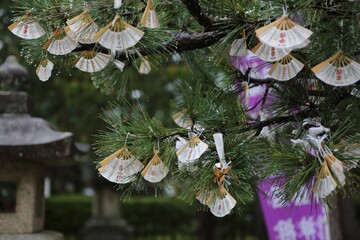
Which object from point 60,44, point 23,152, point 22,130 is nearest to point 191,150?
point 60,44

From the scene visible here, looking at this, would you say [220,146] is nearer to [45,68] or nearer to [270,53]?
[270,53]

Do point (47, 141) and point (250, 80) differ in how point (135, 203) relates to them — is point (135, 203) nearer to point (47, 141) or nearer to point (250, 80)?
point (47, 141)

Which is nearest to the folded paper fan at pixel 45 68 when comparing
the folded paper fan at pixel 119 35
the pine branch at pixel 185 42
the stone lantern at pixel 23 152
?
the pine branch at pixel 185 42

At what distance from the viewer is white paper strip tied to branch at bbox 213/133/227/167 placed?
1566mm

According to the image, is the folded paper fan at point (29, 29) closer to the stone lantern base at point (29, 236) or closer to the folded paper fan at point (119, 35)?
the folded paper fan at point (119, 35)

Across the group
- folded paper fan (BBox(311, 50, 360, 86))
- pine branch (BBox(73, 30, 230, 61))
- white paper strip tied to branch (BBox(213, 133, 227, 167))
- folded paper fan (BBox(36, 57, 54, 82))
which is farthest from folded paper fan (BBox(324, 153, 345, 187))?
folded paper fan (BBox(36, 57, 54, 82))

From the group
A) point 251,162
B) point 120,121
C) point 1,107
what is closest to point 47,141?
point 1,107

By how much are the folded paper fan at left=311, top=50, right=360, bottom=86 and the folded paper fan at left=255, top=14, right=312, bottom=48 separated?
0.11 meters

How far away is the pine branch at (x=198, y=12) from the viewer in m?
1.64

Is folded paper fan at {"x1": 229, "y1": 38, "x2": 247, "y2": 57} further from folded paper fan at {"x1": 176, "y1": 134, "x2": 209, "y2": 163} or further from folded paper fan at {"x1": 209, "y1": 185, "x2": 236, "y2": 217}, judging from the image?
folded paper fan at {"x1": 209, "y1": 185, "x2": 236, "y2": 217}

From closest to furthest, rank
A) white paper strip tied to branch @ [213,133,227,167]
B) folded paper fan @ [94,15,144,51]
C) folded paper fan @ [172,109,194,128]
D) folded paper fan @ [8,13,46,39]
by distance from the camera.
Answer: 1. folded paper fan @ [94,15,144,51]
2. white paper strip tied to branch @ [213,133,227,167]
3. folded paper fan @ [8,13,46,39]
4. folded paper fan @ [172,109,194,128]

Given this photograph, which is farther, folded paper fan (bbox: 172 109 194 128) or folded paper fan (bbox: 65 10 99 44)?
folded paper fan (bbox: 172 109 194 128)

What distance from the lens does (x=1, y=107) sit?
3.21 meters

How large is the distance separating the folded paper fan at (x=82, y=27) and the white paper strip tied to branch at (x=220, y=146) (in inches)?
21.4
